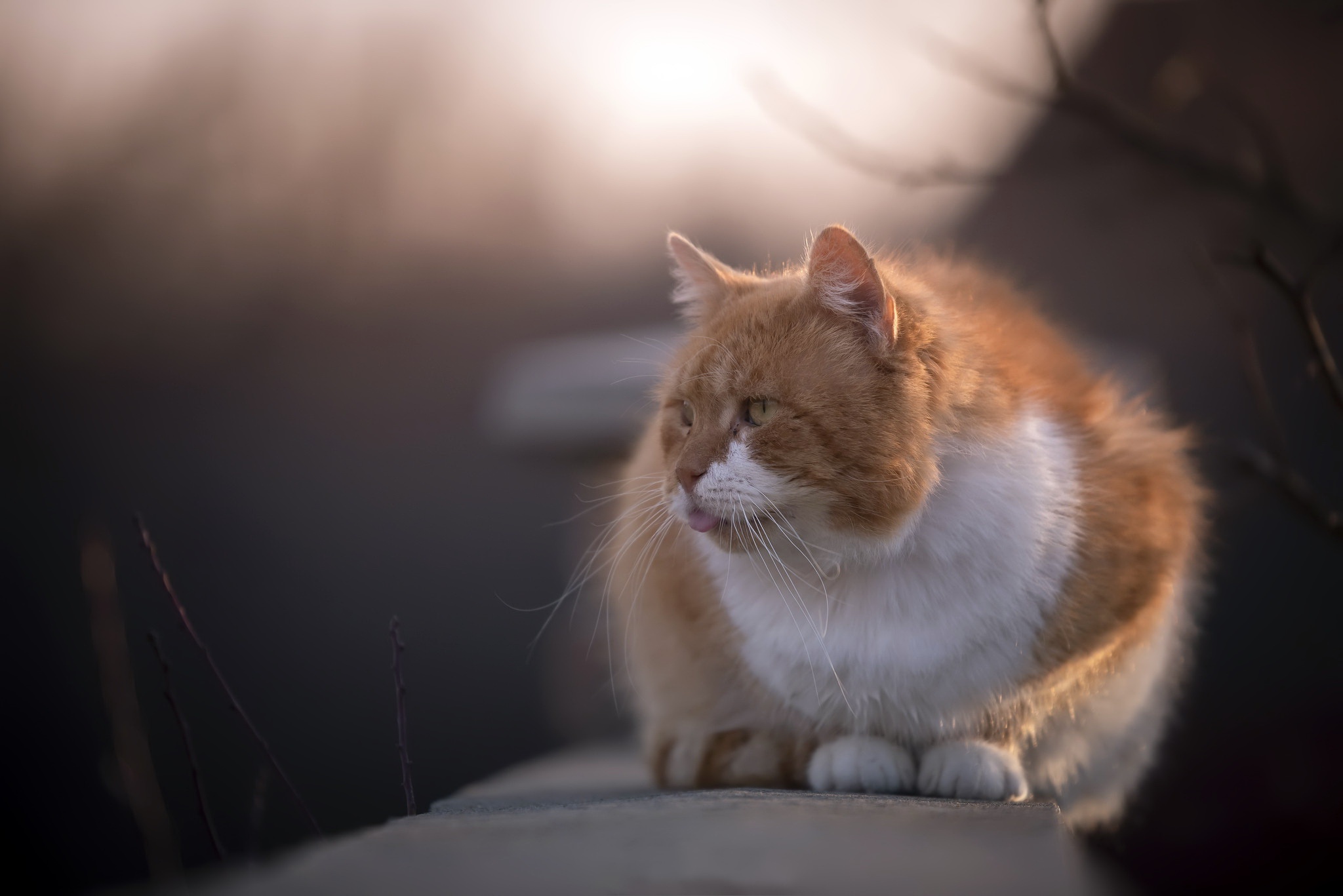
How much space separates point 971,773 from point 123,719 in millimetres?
1065

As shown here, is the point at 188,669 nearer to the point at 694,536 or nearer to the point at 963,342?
the point at 694,536

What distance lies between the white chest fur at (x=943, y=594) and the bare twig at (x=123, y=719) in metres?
0.77

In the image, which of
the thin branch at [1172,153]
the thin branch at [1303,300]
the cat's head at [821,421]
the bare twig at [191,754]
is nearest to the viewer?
the bare twig at [191,754]

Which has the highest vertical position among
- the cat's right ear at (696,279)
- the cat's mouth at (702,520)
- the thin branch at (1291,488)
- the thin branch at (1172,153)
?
the thin branch at (1172,153)

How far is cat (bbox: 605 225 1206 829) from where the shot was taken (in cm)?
124

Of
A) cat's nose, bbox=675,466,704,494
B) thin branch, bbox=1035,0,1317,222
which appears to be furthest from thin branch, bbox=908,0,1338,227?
cat's nose, bbox=675,466,704,494

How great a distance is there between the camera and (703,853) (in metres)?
0.81

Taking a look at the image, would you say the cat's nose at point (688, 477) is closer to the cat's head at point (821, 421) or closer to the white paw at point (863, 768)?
the cat's head at point (821, 421)

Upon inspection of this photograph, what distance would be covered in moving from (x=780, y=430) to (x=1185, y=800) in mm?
3373

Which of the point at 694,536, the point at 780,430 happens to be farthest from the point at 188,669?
the point at 780,430

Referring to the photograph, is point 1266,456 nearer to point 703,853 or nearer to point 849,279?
point 849,279

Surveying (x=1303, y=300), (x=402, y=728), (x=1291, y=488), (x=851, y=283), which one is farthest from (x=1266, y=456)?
(x=402, y=728)

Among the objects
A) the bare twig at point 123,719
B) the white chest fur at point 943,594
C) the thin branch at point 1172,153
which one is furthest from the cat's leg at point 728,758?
the thin branch at point 1172,153

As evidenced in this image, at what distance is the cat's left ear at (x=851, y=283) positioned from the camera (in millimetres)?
1228
